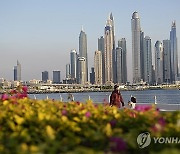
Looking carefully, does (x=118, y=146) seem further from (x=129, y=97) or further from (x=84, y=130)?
(x=129, y=97)

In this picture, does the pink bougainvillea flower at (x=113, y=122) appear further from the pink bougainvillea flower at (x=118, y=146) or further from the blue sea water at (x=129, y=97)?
the blue sea water at (x=129, y=97)

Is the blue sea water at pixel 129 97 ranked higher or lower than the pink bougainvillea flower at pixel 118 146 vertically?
lower

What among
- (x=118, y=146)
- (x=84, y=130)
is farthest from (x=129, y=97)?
(x=118, y=146)

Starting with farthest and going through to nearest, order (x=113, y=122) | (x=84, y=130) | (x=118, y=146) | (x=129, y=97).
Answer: (x=129, y=97) → (x=113, y=122) → (x=84, y=130) → (x=118, y=146)

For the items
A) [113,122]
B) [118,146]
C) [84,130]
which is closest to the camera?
[118,146]

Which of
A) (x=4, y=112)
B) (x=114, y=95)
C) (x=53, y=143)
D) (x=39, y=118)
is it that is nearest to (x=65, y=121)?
(x=39, y=118)

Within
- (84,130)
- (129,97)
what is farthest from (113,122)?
(129,97)

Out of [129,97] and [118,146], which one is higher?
[118,146]

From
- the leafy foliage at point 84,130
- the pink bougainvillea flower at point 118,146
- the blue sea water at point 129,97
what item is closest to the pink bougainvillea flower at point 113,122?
the leafy foliage at point 84,130

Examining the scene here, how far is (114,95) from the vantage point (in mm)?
12789

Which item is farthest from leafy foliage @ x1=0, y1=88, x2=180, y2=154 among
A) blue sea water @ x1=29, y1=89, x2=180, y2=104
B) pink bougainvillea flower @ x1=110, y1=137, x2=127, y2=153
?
blue sea water @ x1=29, y1=89, x2=180, y2=104

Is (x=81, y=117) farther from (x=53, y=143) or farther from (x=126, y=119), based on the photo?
(x=53, y=143)

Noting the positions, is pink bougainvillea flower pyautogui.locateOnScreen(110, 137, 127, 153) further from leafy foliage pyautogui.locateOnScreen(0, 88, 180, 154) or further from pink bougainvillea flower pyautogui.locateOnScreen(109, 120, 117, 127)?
pink bougainvillea flower pyautogui.locateOnScreen(109, 120, 117, 127)

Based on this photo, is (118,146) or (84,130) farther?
(84,130)
